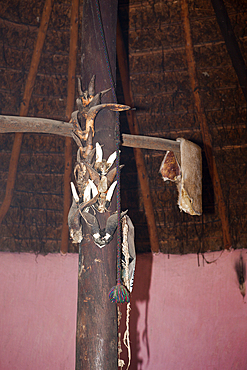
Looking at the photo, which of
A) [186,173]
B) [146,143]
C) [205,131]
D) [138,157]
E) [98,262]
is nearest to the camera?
[98,262]

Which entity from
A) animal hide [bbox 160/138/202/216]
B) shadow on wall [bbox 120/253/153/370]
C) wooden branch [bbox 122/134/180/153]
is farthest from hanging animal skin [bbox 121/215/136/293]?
shadow on wall [bbox 120/253/153/370]

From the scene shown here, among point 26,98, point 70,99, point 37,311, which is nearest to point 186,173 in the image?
point 70,99

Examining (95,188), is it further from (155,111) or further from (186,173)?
(155,111)

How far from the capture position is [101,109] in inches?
66.3

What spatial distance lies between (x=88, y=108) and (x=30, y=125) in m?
0.29

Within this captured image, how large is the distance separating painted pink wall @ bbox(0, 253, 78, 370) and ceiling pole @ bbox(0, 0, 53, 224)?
2.32 ft

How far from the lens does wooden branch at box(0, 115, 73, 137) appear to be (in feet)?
5.33

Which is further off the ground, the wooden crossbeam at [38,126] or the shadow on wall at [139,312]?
the wooden crossbeam at [38,126]

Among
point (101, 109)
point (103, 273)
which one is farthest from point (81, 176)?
point (103, 273)

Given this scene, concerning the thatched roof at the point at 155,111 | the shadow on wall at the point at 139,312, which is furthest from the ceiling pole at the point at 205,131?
the shadow on wall at the point at 139,312

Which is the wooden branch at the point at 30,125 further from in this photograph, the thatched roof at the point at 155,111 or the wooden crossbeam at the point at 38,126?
the thatched roof at the point at 155,111

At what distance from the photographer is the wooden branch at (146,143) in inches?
76.8

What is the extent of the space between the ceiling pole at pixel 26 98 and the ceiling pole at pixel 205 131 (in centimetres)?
117

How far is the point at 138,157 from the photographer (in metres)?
3.56
